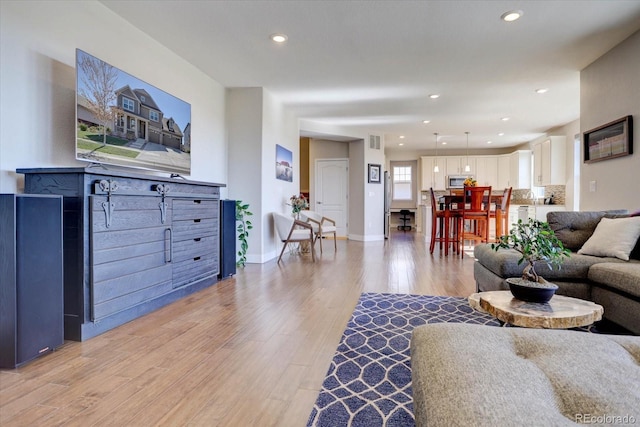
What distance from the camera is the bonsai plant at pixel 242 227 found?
4992mm

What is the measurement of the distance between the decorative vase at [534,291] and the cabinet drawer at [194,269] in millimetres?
2606

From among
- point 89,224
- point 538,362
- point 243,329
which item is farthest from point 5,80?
point 538,362

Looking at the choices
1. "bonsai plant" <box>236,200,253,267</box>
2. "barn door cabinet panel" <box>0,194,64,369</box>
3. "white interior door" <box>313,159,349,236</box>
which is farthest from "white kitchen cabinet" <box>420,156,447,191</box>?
"barn door cabinet panel" <box>0,194,64,369</box>

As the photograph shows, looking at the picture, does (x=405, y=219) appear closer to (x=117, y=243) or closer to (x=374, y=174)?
(x=374, y=174)

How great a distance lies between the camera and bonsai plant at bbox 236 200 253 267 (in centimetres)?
499

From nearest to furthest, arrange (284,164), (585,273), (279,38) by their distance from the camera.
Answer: (585,273) < (279,38) < (284,164)

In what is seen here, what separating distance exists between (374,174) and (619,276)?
639 centimetres

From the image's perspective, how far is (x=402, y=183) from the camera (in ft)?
38.8

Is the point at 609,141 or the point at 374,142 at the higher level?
the point at 374,142

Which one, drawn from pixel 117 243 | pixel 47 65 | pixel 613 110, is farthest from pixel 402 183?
pixel 47 65

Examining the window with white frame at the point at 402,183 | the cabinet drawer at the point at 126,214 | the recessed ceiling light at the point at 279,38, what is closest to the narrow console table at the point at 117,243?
the cabinet drawer at the point at 126,214

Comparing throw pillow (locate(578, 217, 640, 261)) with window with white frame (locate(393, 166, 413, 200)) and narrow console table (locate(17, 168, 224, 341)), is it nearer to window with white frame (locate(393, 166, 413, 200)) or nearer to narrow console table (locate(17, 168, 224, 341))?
narrow console table (locate(17, 168, 224, 341))

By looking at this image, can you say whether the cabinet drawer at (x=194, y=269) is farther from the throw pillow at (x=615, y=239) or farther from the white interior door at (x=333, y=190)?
the white interior door at (x=333, y=190)

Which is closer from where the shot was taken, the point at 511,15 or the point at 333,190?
the point at 511,15
